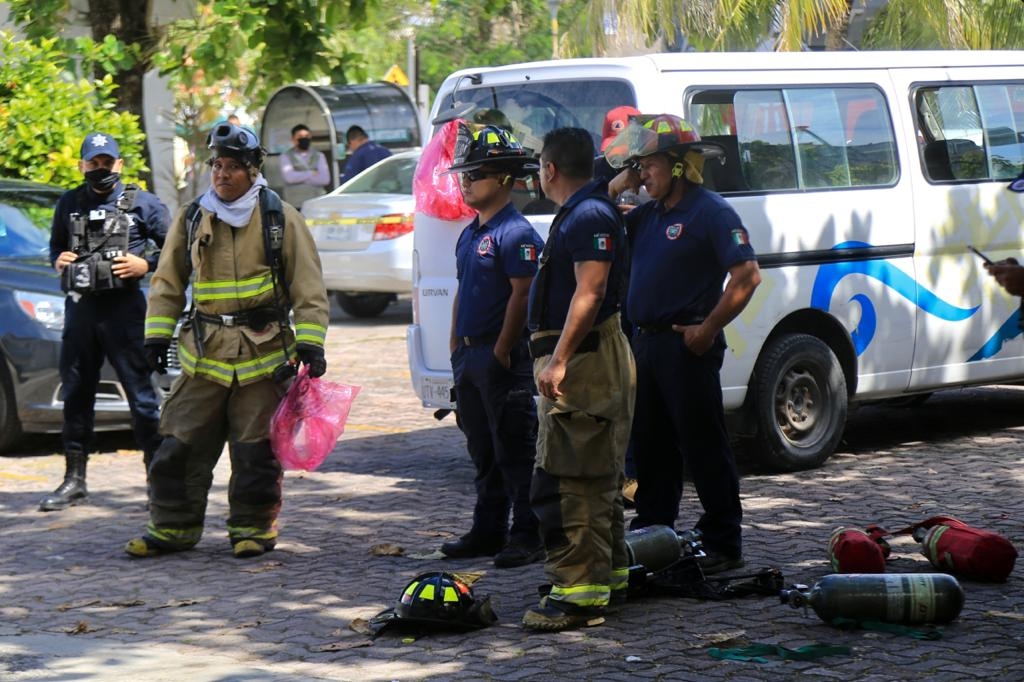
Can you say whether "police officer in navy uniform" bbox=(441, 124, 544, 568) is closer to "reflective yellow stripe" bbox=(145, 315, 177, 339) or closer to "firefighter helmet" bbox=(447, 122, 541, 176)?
"firefighter helmet" bbox=(447, 122, 541, 176)

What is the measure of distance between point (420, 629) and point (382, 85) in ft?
61.7

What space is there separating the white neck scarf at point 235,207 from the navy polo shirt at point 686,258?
184cm

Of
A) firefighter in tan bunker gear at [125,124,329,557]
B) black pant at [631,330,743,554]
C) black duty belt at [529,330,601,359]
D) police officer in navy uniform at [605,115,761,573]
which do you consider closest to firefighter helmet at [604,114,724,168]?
police officer in navy uniform at [605,115,761,573]

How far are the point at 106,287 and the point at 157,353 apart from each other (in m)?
1.13

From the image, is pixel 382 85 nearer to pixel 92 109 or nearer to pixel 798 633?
pixel 92 109

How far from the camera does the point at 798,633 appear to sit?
20.6 feet

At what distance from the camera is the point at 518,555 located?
7574 mm

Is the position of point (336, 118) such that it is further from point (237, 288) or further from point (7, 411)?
point (237, 288)

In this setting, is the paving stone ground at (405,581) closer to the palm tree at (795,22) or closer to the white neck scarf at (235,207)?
the white neck scarf at (235,207)

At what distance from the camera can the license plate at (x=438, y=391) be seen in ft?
30.7

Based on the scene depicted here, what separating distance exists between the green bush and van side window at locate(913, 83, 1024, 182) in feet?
20.4

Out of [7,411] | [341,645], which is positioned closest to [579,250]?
[341,645]

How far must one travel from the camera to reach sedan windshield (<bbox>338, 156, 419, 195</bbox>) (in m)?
18.0

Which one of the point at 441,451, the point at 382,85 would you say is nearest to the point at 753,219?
the point at 441,451
